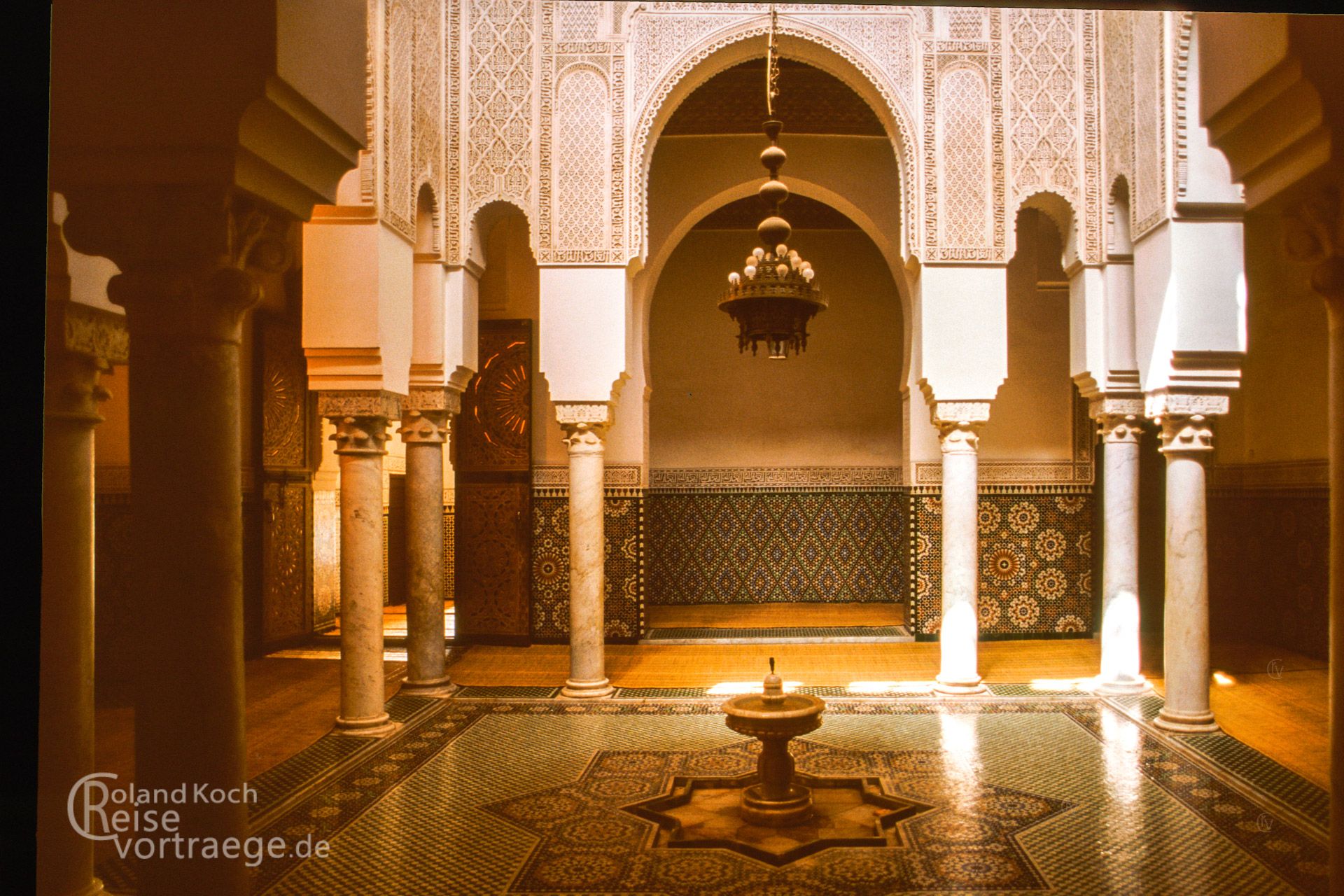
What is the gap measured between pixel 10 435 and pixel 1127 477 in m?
6.40

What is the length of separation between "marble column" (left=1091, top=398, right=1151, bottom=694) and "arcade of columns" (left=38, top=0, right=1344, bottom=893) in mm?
16

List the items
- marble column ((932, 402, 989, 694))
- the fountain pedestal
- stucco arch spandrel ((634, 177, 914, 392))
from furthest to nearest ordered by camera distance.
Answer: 1. stucco arch spandrel ((634, 177, 914, 392))
2. marble column ((932, 402, 989, 694))
3. the fountain pedestal

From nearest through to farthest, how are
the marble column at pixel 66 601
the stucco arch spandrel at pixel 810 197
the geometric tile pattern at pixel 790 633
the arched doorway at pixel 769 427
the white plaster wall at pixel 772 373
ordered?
the marble column at pixel 66 601
the geometric tile pattern at pixel 790 633
the stucco arch spandrel at pixel 810 197
the arched doorway at pixel 769 427
the white plaster wall at pixel 772 373

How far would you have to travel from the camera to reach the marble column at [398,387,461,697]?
268 inches

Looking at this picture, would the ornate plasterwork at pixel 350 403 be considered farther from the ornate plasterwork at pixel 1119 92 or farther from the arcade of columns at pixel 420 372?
the ornate plasterwork at pixel 1119 92

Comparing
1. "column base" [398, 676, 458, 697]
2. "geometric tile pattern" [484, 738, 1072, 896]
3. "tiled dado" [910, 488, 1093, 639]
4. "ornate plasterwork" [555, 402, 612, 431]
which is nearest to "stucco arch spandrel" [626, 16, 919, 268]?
"ornate plasterwork" [555, 402, 612, 431]

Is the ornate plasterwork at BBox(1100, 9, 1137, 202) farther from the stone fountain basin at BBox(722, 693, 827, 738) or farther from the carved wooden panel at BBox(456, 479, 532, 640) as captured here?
the carved wooden panel at BBox(456, 479, 532, 640)

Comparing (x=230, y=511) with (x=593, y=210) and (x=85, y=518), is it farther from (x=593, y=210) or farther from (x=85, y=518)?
(x=593, y=210)

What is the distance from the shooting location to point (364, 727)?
5688mm

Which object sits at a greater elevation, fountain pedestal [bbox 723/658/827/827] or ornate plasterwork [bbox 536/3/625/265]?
ornate plasterwork [bbox 536/3/625/265]

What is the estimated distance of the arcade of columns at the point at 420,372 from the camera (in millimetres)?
2449

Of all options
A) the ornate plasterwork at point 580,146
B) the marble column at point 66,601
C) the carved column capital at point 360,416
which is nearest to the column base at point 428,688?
the carved column capital at point 360,416

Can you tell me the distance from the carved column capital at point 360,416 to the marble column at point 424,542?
91 cm

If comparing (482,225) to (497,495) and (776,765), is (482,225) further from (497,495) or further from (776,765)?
(776,765)
